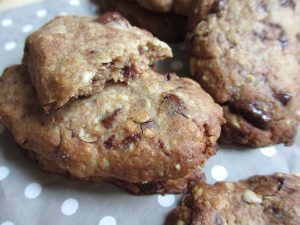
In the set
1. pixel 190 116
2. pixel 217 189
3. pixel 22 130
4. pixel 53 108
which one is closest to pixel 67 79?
pixel 53 108

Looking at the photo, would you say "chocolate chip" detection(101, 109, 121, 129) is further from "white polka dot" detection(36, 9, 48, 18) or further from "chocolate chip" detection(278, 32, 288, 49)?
"white polka dot" detection(36, 9, 48, 18)

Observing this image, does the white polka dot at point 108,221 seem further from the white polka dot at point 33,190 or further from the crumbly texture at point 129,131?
the white polka dot at point 33,190

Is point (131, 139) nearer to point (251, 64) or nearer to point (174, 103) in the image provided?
point (174, 103)

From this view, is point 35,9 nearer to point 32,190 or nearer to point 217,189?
point 32,190

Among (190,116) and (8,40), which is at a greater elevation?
(190,116)

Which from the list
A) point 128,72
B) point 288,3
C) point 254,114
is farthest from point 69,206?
point 288,3
